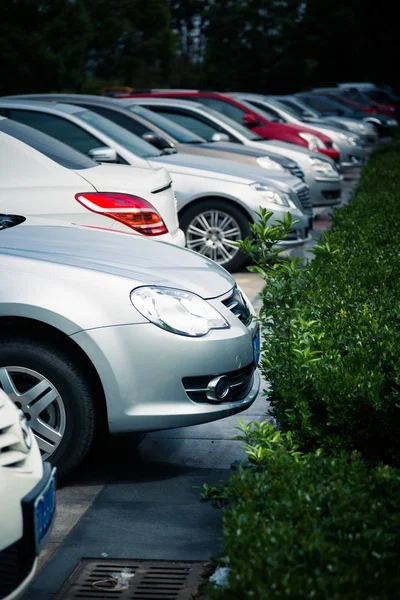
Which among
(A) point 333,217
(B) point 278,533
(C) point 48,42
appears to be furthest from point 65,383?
(C) point 48,42

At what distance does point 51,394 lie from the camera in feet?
14.9

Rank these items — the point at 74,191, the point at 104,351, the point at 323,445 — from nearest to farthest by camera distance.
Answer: the point at 323,445, the point at 104,351, the point at 74,191

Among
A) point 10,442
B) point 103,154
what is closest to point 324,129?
point 103,154

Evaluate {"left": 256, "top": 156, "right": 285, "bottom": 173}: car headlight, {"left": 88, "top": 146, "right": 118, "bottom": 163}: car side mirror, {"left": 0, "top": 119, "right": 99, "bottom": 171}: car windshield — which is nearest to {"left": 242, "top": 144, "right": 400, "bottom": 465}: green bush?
{"left": 0, "top": 119, "right": 99, "bottom": 171}: car windshield

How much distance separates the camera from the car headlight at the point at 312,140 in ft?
57.9

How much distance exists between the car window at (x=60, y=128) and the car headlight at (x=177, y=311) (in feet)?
17.3

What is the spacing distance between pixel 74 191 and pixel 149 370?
130 inches

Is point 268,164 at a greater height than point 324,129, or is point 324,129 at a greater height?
point 268,164

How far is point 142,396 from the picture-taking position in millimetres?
4527

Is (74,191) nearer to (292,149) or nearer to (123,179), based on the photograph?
(123,179)

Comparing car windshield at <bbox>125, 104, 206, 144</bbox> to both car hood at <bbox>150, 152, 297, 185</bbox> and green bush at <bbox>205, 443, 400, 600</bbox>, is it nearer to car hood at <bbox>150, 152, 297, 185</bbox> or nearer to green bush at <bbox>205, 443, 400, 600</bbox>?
car hood at <bbox>150, 152, 297, 185</bbox>

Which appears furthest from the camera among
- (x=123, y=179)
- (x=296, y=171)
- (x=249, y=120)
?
(x=249, y=120)

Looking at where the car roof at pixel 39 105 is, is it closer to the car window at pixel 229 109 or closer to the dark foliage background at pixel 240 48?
the car window at pixel 229 109

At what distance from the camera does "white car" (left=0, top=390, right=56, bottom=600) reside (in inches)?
122
